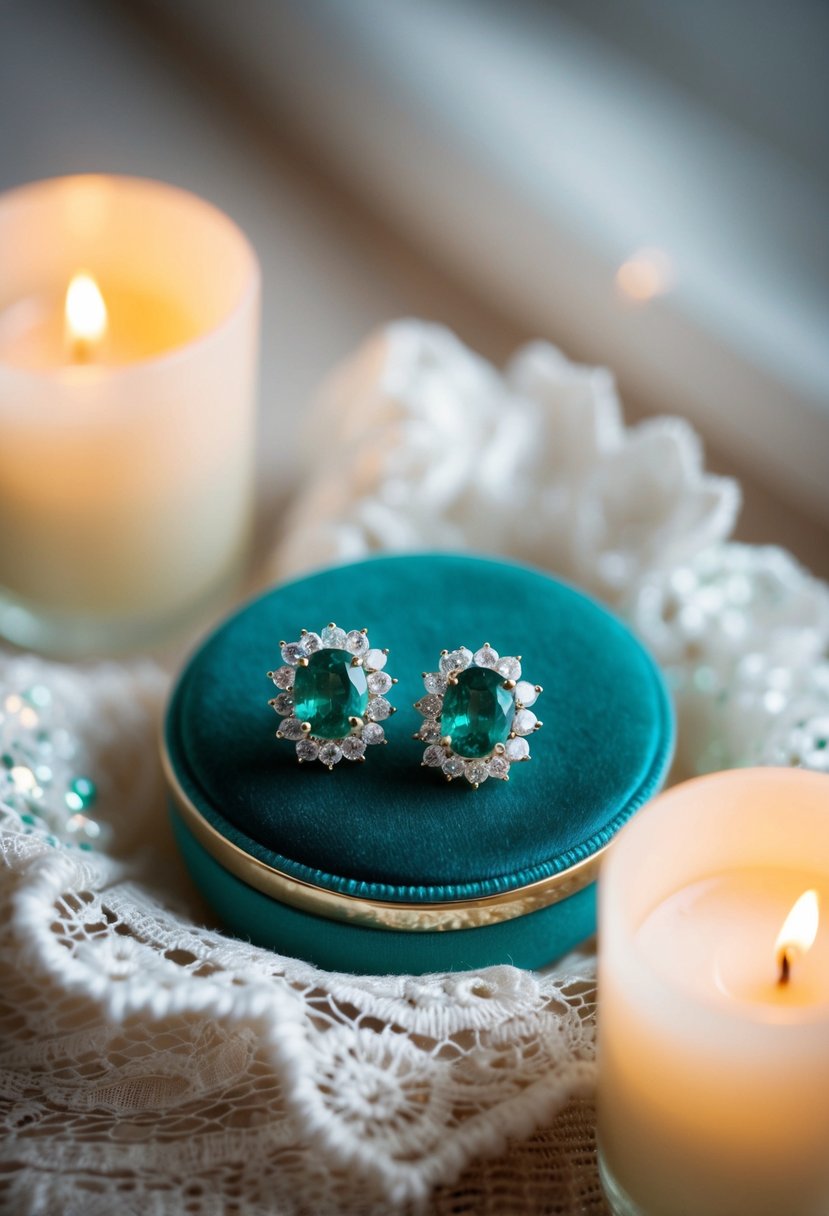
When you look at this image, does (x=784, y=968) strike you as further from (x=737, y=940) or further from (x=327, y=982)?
(x=327, y=982)

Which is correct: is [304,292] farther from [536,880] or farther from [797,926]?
[797,926]

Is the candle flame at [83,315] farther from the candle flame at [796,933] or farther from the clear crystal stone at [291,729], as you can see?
the candle flame at [796,933]

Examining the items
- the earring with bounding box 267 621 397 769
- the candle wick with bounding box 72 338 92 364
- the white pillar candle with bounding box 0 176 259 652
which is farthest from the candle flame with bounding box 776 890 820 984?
the candle wick with bounding box 72 338 92 364

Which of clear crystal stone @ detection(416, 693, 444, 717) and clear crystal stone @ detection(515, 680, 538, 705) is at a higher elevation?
clear crystal stone @ detection(515, 680, 538, 705)

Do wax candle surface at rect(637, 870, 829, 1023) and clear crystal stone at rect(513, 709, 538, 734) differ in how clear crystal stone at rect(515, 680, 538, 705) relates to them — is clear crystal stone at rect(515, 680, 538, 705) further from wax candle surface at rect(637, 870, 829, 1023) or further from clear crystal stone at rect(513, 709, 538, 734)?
wax candle surface at rect(637, 870, 829, 1023)

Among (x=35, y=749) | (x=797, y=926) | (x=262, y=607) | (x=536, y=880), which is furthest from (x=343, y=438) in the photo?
(x=797, y=926)
